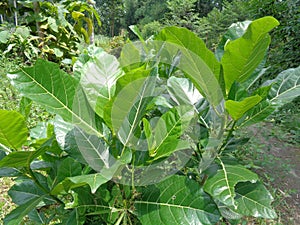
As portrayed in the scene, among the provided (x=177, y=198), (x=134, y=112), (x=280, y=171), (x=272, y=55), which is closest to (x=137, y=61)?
(x=134, y=112)

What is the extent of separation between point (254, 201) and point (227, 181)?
11cm

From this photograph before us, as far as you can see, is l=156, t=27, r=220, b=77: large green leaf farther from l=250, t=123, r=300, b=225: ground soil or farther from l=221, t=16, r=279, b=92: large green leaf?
l=250, t=123, r=300, b=225: ground soil

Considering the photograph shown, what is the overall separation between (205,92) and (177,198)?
0.82 ft

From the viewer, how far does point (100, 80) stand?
60cm

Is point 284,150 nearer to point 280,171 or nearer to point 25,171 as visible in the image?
point 280,171

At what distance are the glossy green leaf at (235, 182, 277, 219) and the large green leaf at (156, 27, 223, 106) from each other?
23cm

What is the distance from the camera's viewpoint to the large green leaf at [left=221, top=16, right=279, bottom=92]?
484 mm

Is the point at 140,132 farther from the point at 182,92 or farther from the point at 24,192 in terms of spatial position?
the point at 24,192

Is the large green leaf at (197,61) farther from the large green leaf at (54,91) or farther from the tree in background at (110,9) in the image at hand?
the tree in background at (110,9)

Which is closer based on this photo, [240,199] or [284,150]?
[240,199]

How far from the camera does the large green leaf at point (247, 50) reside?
0.48m

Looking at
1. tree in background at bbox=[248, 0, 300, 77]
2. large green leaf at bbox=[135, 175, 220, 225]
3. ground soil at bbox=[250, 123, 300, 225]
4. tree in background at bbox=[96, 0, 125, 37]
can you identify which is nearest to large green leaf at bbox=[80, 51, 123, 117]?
large green leaf at bbox=[135, 175, 220, 225]

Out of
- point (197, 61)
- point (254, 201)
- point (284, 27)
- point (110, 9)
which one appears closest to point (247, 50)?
point (197, 61)

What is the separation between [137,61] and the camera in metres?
0.66
